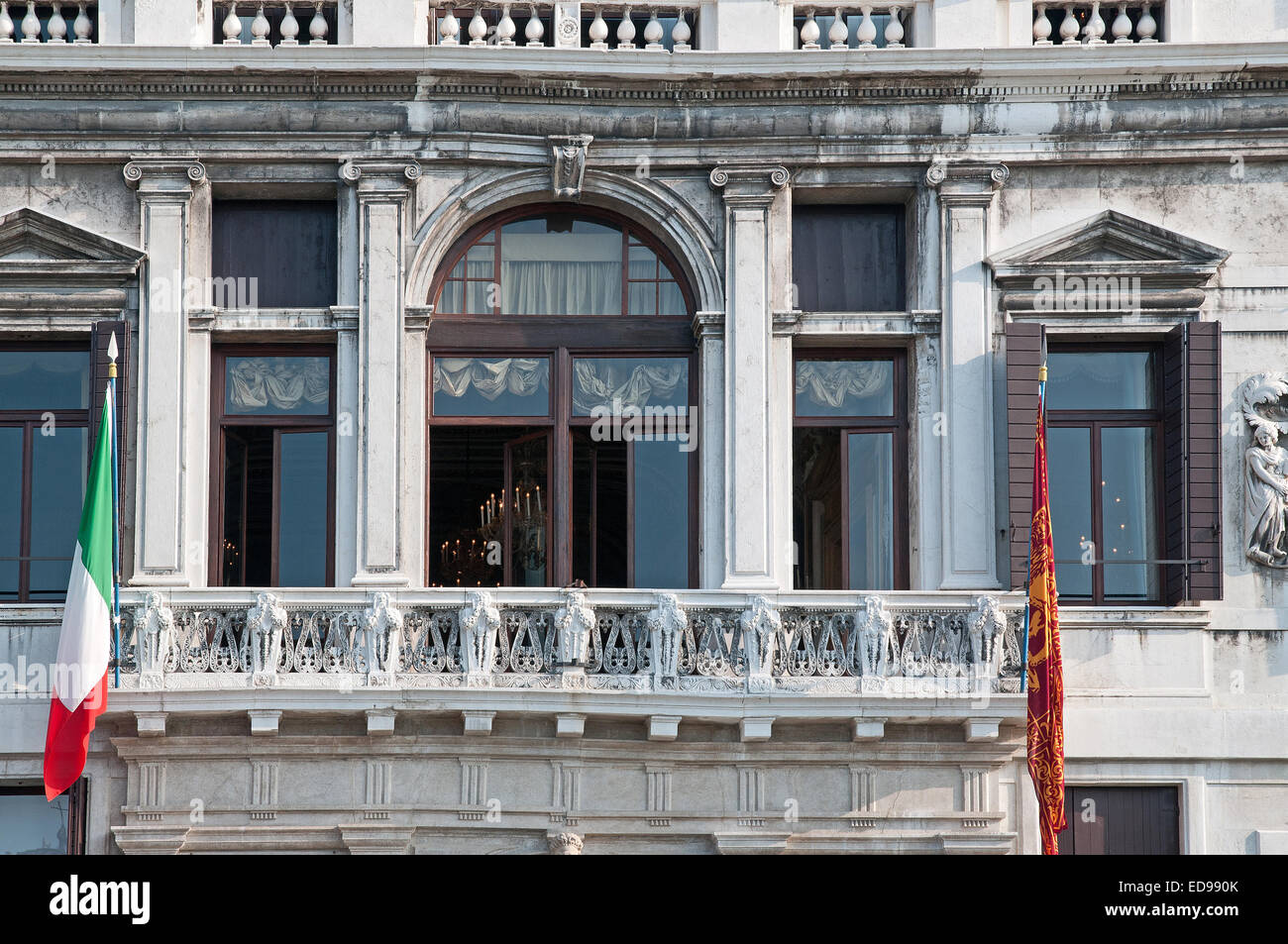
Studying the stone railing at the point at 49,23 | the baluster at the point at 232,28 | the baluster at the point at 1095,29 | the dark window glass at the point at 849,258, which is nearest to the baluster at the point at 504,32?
the baluster at the point at 232,28

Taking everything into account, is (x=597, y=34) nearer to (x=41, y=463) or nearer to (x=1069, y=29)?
(x=1069, y=29)

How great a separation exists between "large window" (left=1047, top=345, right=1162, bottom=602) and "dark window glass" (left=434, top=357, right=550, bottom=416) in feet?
18.5

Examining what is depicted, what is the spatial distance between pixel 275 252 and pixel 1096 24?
30.8 ft

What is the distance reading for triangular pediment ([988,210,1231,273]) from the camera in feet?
79.7

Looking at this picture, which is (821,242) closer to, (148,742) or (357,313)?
(357,313)

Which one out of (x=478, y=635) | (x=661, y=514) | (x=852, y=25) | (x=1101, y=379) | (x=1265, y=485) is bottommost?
(x=478, y=635)

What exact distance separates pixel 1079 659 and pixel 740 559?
3.75 metres

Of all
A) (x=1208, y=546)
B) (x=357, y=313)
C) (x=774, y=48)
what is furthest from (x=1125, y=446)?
(x=357, y=313)

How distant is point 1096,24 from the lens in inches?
973

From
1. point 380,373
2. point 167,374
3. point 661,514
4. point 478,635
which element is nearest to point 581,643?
point 478,635

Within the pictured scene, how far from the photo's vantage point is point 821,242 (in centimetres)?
2503

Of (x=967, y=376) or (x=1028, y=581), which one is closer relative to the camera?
(x=1028, y=581)

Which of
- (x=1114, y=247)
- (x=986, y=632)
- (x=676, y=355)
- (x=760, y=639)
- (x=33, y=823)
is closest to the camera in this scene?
(x=760, y=639)
